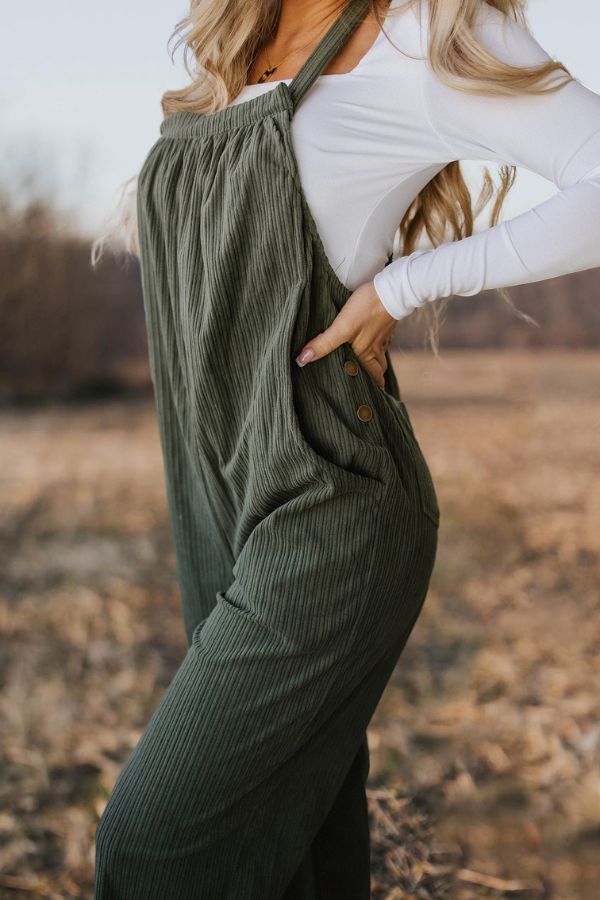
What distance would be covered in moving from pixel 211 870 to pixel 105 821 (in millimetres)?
156

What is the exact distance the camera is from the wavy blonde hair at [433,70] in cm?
87

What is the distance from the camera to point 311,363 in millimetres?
972

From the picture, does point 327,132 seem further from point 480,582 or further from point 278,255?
point 480,582

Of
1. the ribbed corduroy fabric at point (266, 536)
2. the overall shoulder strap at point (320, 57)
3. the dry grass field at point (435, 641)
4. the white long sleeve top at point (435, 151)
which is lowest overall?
the dry grass field at point (435, 641)

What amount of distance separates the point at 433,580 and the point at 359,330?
2.97 meters

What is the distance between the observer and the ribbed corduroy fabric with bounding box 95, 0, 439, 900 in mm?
902

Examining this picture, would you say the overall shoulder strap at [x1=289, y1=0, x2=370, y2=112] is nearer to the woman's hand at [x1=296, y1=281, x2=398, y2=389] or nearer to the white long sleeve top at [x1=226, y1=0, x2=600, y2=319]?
the white long sleeve top at [x1=226, y1=0, x2=600, y2=319]

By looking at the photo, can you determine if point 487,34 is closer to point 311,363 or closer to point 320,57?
point 320,57

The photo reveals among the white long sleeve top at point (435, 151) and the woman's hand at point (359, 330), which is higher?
the white long sleeve top at point (435, 151)

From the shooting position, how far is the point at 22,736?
245 centimetres

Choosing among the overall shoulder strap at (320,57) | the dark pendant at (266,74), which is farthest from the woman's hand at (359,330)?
the dark pendant at (266,74)

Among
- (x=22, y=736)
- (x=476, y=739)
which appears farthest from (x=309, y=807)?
(x=22, y=736)

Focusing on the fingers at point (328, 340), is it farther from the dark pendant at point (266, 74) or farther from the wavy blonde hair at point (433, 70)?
the dark pendant at point (266, 74)

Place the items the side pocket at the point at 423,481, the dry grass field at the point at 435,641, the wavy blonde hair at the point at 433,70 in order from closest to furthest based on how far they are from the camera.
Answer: the wavy blonde hair at the point at 433,70, the side pocket at the point at 423,481, the dry grass field at the point at 435,641
